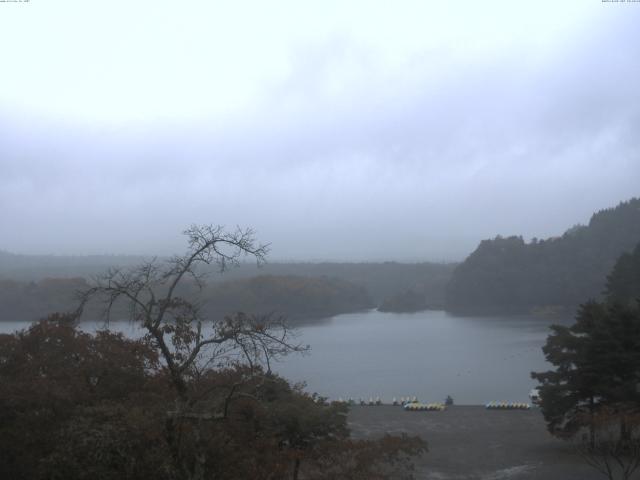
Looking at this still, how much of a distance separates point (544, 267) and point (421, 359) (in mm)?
26998

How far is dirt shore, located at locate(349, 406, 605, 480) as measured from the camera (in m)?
9.69

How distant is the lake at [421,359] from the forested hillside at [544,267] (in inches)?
260

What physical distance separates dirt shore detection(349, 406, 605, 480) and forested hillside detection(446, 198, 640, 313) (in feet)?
Answer: 118

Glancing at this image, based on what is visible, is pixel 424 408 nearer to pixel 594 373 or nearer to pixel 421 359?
pixel 594 373

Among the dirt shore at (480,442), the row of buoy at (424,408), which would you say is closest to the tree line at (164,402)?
the dirt shore at (480,442)

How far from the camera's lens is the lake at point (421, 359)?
2064cm

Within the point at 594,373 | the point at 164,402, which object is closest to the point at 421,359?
the point at 594,373

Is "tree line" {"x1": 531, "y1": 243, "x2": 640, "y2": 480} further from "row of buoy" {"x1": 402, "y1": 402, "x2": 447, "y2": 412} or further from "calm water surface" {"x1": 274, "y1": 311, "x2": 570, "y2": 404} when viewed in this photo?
"calm water surface" {"x1": 274, "y1": 311, "x2": 570, "y2": 404}

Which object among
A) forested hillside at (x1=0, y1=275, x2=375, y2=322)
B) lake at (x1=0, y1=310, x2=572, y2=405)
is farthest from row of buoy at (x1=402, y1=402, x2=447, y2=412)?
forested hillside at (x1=0, y1=275, x2=375, y2=322)

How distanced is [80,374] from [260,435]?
6.64 ft

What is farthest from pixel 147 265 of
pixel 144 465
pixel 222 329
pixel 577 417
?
pixel 577 417

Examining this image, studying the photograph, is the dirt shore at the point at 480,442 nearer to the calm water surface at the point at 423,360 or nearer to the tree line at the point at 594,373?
the tree line at the point at 594,373

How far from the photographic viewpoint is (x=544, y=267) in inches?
2030

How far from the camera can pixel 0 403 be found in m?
5.50
